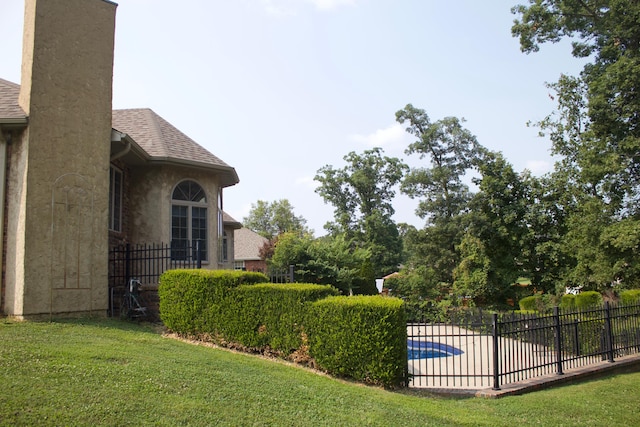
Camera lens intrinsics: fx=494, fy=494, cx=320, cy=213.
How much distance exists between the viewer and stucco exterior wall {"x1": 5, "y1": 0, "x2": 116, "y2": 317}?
10.5 metres

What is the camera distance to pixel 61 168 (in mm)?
11141

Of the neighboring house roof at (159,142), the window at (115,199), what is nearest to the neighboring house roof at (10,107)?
the neighboring house roof at (159,142)

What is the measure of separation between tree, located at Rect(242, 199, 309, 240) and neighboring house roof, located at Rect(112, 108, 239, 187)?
189 feet

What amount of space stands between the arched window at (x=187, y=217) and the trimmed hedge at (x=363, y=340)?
287 inches

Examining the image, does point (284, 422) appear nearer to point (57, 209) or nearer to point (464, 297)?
point (57, 209)

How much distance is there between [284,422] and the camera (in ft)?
20.0

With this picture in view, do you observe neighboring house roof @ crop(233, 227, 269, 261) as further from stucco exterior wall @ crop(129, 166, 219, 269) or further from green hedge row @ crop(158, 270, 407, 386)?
green hedge row @ crop(158, 270, 407, 386)

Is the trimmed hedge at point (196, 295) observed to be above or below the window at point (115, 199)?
below

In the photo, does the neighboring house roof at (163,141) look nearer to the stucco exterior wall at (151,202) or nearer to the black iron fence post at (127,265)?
the stucco exterior wall at (151,202)

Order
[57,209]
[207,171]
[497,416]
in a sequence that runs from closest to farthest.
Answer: [497,416]
[57,209]
[207,171]

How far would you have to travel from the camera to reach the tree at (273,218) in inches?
3000

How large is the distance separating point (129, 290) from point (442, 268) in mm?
28537

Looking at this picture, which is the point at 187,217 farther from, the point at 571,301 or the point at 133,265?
the point at 571,301

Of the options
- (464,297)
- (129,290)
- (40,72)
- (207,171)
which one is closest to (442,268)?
(464,297)
